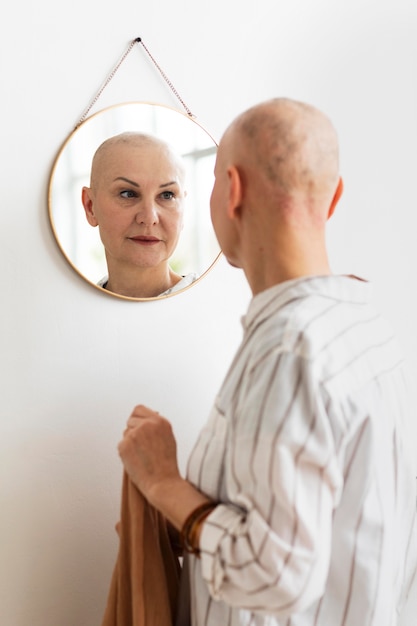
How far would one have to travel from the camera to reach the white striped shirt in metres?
0.97

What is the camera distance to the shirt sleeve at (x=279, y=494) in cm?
96

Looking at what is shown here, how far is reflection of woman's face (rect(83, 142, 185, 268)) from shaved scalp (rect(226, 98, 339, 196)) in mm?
432

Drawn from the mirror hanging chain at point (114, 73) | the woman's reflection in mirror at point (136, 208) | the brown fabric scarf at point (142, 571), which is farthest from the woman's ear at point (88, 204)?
the brown fabric scarf at point (142, 571)

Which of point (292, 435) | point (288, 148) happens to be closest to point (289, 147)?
point (288, 148)

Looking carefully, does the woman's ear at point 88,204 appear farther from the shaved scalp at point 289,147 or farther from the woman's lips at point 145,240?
the shaved scalp at point 289,147

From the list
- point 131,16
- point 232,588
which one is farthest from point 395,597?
point 131,16

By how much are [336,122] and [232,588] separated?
3.64 feet

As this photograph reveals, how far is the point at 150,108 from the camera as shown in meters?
1.53

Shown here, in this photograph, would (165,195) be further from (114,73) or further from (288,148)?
(288,148)

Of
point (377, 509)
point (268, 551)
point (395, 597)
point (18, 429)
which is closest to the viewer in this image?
point (268, 551)

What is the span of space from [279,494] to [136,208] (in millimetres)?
734

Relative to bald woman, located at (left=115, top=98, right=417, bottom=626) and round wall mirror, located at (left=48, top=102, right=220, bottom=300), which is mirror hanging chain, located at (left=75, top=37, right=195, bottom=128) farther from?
bald woman, located at (left=115, top=98, right=417, bottom=626)

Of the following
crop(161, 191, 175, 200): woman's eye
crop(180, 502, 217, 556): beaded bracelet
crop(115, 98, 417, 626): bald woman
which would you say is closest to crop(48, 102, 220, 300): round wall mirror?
crop(161, 191, 175, 200): woman's eye

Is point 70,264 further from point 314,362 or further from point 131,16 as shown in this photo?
point 314,362
